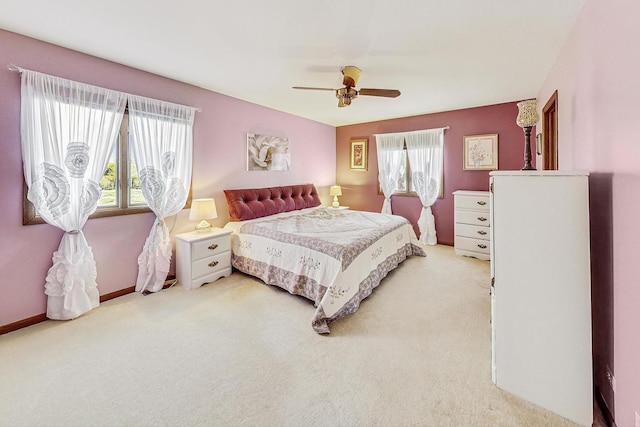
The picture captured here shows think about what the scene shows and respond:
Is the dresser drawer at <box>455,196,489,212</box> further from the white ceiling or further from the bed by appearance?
the white ceiling

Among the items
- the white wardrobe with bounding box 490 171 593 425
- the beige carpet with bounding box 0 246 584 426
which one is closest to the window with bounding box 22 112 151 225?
the beige carpet with bounding box 0 246 584 426

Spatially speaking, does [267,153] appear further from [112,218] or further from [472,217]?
[472,217]

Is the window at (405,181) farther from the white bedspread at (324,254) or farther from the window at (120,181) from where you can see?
the window at (120,181)

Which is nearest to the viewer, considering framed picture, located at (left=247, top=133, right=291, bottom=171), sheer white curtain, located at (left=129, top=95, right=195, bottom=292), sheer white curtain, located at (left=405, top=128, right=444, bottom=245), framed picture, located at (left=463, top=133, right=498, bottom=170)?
sheer white curtain, located at (left=129, top=95, right=195, bottom=292)

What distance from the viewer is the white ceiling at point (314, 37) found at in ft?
6.08

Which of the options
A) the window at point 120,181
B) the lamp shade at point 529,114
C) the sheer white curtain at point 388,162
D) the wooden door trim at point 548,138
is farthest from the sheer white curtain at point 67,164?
the wooden door trim at point 548,138

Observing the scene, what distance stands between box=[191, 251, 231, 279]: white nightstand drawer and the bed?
0.46ft

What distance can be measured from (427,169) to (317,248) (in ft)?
10.4

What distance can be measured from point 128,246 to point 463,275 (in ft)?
12.9

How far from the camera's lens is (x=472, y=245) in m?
4.15

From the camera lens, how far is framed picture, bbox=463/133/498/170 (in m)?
4.31

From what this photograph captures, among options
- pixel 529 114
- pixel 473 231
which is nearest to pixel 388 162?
pixel 473 231

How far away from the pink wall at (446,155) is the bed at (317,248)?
1.25 m

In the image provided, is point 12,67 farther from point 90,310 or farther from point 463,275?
point 463,275
